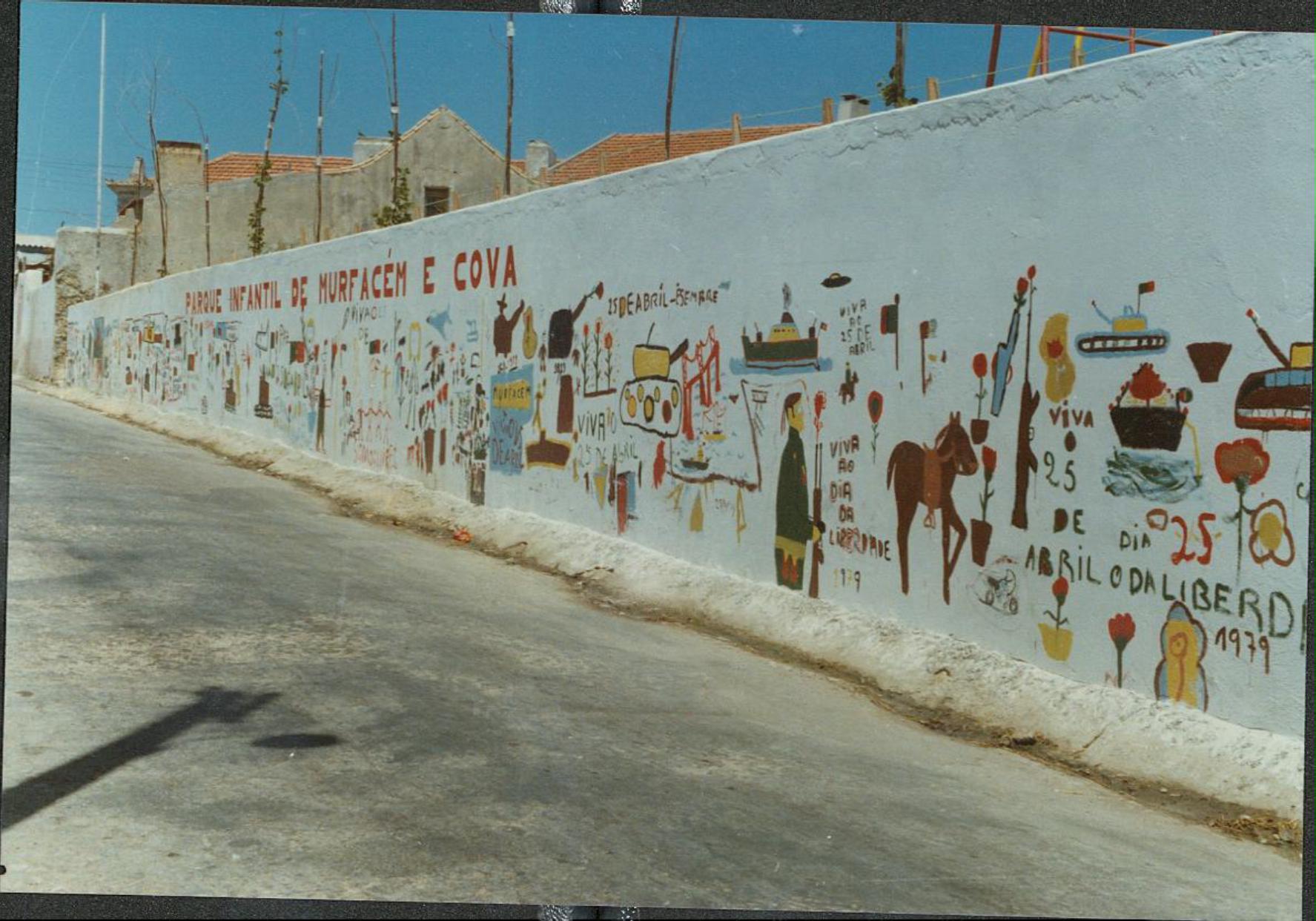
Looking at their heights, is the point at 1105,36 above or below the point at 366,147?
above

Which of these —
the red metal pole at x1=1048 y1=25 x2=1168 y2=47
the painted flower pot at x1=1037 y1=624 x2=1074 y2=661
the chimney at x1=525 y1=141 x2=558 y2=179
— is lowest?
the painted flower pot at x1=1037 y1=624 x2=1074 y2=661

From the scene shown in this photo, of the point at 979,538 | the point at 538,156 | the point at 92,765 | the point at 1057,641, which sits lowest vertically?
the point at 92,765

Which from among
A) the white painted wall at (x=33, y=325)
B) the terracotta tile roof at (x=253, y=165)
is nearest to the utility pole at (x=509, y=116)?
the terracotta tile roof at (x=253, y=165)

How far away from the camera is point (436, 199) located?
3893 mm

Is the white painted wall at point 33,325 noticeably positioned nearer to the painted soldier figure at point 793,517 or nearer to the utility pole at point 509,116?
the utility pole at point 509,116

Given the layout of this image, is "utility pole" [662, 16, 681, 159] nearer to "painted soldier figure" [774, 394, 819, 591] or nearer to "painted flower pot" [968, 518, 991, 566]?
"painted soldier figure" [774, 394, 819, 591]

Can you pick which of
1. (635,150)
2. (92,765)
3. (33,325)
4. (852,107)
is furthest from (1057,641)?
(33,325)

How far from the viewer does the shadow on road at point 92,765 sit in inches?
127

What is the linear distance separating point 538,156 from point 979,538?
6.18ft

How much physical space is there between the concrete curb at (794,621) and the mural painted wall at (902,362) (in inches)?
2.7

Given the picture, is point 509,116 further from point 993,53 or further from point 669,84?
point 993,53

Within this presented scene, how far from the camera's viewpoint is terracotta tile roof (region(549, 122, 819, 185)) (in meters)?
3.73

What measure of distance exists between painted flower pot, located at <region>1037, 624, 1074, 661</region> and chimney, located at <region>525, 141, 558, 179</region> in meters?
2.12

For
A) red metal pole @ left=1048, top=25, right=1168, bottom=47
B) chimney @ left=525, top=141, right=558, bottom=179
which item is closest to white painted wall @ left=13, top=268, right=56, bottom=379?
chimney @ left=525, top=141, right=558, bottom=179
